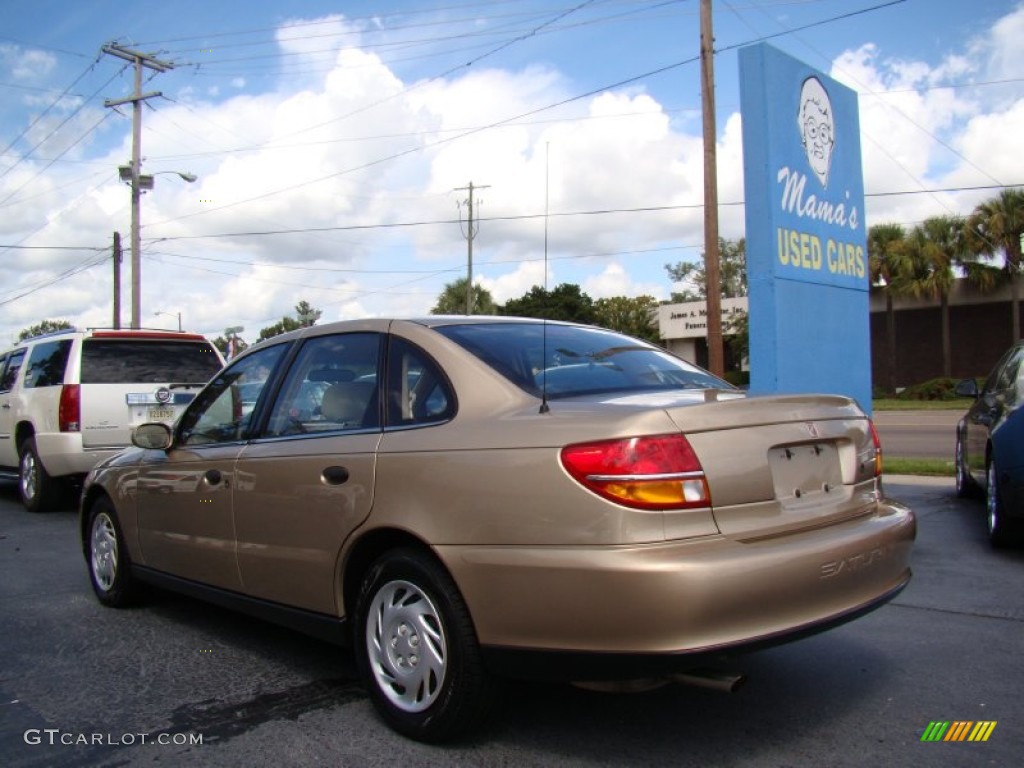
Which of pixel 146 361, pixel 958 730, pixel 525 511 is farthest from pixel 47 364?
pixel 958 730

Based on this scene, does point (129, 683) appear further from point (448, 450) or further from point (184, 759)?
point (448, 450)

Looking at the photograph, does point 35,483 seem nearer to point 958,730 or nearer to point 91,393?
point 91,393

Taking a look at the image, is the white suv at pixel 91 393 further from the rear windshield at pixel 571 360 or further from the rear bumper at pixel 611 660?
the rear bumper at pixel 611 660

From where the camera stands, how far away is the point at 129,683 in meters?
4.00

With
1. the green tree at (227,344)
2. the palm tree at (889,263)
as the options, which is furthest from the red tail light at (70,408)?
the palm tree at (889,263)

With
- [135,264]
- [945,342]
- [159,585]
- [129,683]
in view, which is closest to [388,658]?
[129,683]

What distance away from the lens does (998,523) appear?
21.0 ft

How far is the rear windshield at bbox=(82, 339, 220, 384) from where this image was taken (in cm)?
916

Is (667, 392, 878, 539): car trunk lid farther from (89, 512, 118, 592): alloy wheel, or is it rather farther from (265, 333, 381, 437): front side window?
(89, 512, 118, 592): alloy wheel

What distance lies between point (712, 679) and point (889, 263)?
3561cm

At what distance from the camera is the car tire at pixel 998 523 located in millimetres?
6305

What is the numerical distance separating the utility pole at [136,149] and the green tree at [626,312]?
106ft

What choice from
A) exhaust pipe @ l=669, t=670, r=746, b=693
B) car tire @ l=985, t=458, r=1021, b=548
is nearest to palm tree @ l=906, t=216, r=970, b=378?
car tire @ l=985, t=458, r=1021, b=548

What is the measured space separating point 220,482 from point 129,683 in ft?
3.20
